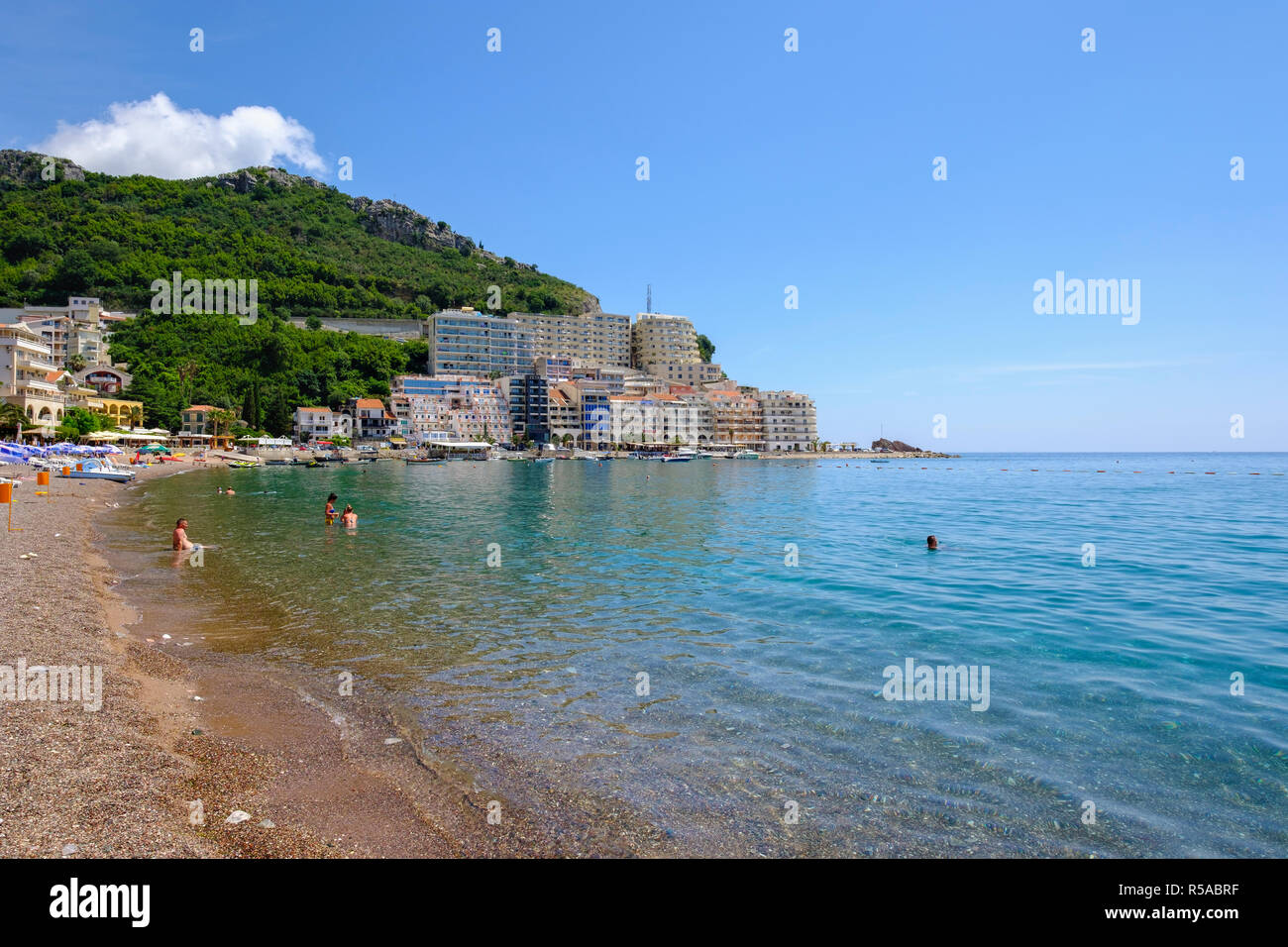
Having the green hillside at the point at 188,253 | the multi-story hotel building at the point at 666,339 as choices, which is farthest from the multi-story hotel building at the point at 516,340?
the green hillside at the point at 188,253

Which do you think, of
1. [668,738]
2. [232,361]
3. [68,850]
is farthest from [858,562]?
[232,361]

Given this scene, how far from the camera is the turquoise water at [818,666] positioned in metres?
6.71

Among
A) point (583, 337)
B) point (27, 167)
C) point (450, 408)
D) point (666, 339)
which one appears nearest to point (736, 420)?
point (666, 339)

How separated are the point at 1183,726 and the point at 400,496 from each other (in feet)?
Result: 148

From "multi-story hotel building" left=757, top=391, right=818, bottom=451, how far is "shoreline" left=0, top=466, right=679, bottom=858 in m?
165

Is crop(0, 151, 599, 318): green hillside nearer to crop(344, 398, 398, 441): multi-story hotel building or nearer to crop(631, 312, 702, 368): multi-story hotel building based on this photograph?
crop(631, 312, 702, 368): multi-story hotel building

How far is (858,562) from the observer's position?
2206cm

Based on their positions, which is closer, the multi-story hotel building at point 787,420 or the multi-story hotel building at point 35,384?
the multi-story hotel building at point 35,384

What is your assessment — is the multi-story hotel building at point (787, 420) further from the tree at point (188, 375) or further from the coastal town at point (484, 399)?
the tree at point (188, 375)

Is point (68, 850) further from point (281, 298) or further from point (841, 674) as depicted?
point (281, 298)

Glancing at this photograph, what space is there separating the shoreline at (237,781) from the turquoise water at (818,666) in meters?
0.60

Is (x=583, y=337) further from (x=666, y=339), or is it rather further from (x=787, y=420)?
(x=787, y=420)

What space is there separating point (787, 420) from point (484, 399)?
7617cm

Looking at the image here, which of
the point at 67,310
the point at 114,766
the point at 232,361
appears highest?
the point at 67,310
